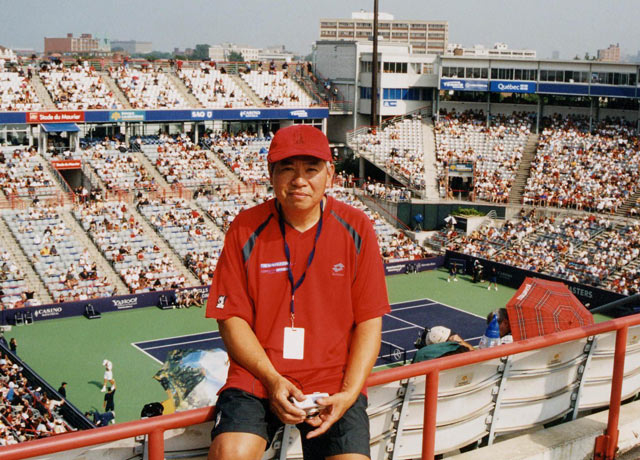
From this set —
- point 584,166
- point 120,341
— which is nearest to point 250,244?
point 120,341

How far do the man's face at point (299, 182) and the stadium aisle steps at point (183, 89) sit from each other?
46507 millimetres

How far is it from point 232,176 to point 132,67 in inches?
463

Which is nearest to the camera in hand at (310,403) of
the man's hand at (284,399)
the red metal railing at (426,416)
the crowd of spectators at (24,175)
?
the man's hand at (284,399)

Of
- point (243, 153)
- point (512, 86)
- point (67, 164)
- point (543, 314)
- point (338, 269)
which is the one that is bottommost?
point (67, 164)

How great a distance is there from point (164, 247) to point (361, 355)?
109 feet

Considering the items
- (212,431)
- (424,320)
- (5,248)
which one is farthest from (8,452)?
(5,248)

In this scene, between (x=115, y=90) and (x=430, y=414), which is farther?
(x=115, y=90)

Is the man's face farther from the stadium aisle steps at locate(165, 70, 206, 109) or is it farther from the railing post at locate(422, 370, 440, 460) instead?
the stadium aisle steps at locate(165, 70, 206, 109)

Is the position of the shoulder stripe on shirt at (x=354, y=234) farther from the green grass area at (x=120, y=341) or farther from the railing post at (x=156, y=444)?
the green grass area at (x=120, y=341)

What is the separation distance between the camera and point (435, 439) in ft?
14.7

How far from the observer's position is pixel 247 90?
5356cm

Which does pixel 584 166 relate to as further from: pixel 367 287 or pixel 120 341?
pixel 367 287

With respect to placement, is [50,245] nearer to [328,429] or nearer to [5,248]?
[5,248]

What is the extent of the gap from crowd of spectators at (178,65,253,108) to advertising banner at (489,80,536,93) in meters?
16.2
